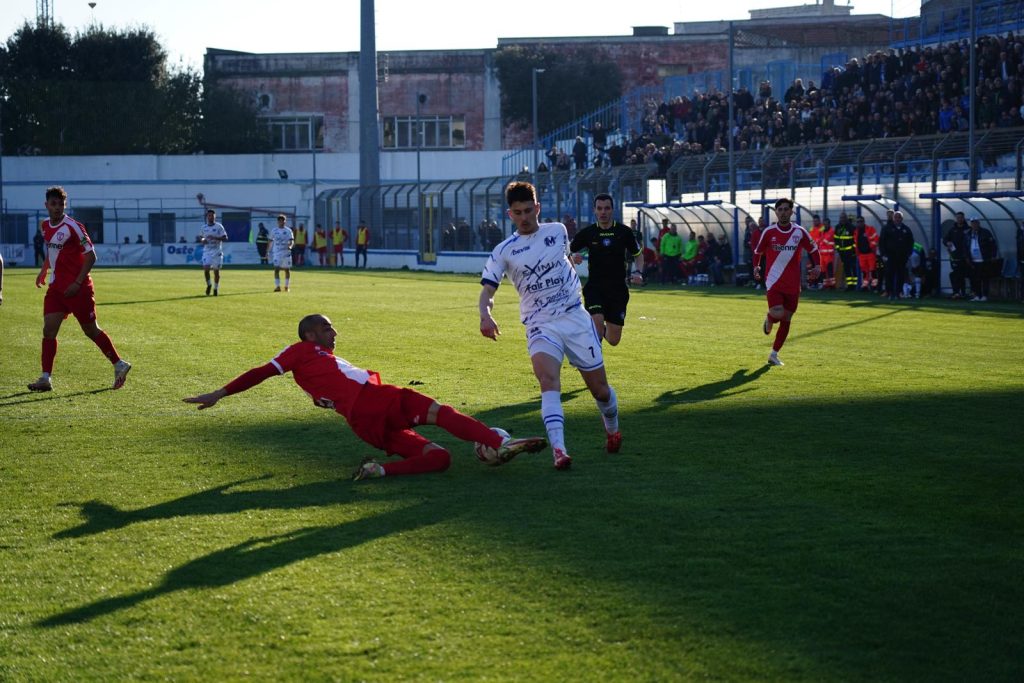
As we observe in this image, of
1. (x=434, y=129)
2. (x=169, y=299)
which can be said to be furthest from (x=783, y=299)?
(x=434, y=129)

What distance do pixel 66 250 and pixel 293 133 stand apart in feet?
222

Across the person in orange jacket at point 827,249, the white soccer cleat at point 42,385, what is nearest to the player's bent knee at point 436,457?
the white soccer cleat at point 42,385

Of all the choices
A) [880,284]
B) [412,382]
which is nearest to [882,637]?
[412,382]

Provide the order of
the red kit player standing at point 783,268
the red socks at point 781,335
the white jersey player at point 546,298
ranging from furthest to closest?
1. the red kit player standing at point 783,268
2. the red socks at point 781,335
3. the white jersey player at point 546,298

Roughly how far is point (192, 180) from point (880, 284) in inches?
1757

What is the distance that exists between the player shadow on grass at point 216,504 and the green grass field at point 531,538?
3 cm

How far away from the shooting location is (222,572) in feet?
18.5

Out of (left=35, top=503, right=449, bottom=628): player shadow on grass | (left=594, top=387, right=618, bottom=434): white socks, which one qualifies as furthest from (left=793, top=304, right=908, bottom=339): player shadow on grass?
(left=35, top=503, right=449, bottom=628): player shadow on grass

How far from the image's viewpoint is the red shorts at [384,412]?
25.3ft

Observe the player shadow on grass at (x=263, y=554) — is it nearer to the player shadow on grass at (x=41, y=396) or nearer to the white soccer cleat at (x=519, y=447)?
the white soccer cleat at (x=519, y=447)

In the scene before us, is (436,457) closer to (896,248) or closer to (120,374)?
(120,374)

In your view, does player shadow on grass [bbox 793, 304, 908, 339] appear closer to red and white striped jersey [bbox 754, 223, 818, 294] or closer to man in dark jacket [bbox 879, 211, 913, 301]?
red and white striped jersey [bbox 754, 223, 818, 294]

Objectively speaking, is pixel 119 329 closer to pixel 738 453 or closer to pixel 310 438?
pixel 310 438

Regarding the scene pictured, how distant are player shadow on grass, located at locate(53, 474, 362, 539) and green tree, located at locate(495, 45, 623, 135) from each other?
70.3m
